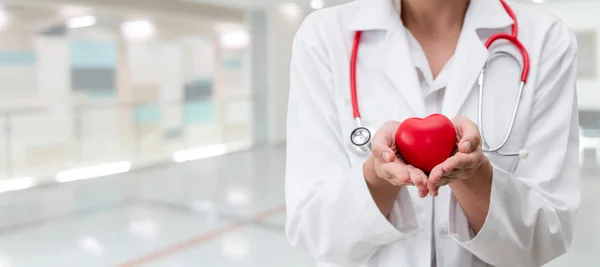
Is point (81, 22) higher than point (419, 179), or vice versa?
point (81, 22)

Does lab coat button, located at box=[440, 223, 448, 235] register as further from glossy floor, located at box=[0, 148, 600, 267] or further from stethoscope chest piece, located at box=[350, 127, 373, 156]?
glossy floor, located at box=[0, 148, 600, 267]

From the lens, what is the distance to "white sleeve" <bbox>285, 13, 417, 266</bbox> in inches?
34.7

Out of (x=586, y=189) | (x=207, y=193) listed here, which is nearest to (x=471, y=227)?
(x=207, y=193)

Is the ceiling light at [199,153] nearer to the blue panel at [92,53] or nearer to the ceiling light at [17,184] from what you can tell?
the blue panel at [92,53]

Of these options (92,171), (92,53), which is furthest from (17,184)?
(92,53)

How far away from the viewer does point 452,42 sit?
1035 millimetres

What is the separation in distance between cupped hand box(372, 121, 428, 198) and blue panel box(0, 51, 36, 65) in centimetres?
762

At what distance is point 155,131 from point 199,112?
1121 millimetres

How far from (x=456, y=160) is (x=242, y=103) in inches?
390

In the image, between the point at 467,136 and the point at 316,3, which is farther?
the point at 316,3

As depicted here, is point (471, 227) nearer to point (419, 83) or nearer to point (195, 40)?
point (419, 83)

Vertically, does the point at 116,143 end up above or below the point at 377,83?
below

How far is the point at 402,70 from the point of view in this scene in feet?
3.20

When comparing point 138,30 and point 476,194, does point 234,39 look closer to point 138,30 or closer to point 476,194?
point 138,30
